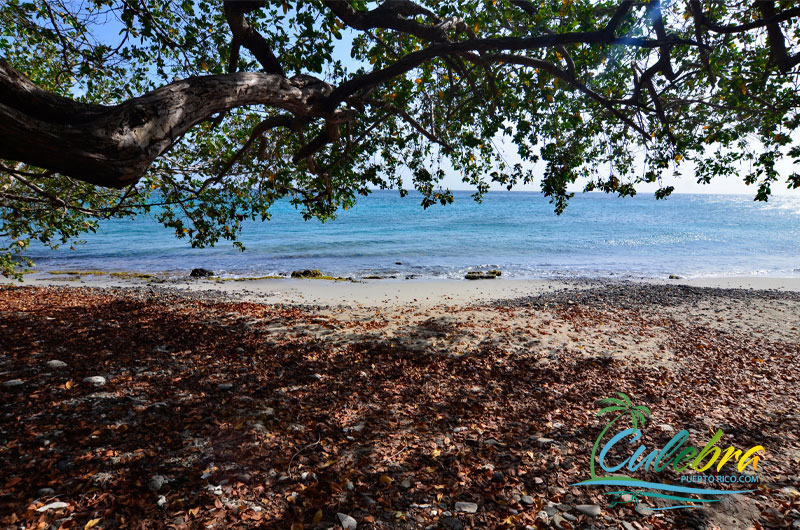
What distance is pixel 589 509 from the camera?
322 cm

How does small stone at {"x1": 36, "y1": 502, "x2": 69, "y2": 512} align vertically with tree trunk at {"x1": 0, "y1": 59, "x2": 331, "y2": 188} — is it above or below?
below

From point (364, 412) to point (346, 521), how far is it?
5.95 feet

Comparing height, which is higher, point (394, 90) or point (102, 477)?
point (394, 90)

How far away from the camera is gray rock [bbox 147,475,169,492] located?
320cm

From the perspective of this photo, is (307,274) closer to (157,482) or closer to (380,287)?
(380,287)

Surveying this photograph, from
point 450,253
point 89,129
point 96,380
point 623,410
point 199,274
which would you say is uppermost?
point 89,129

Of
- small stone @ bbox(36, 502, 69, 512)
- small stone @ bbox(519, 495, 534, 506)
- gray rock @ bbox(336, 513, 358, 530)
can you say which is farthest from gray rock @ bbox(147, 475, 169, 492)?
small stone @ bbox(519, 495, 534, 506)

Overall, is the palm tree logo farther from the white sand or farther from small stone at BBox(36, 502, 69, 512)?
the white sand

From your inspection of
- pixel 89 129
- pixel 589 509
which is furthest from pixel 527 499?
pixel 89 129

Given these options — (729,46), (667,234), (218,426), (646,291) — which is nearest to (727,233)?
(667,234)

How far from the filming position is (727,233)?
4116cm

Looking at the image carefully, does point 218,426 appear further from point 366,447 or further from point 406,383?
point 406,383

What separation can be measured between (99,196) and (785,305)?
19722mm

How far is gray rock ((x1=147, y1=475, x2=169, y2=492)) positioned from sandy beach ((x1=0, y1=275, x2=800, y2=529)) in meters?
0.01
